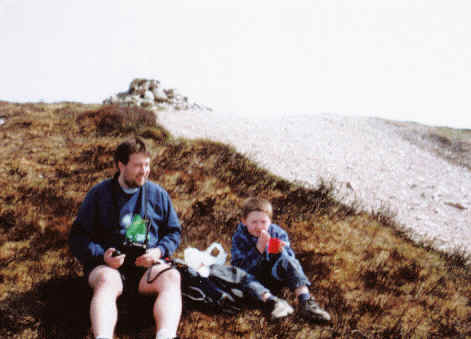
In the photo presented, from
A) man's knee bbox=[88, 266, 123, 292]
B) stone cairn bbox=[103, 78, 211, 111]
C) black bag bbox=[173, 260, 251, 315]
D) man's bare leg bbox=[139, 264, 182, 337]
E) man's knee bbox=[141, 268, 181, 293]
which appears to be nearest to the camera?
man's bare leg bbox=[139, 264, 182, 337]

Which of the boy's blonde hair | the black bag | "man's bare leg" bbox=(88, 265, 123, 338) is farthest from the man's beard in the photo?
the boy's blonde hair

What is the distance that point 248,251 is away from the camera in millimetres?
3137

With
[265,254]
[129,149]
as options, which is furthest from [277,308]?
[129,149]

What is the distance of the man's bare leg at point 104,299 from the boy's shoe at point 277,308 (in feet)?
4.43

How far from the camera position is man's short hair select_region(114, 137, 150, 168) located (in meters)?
2.40

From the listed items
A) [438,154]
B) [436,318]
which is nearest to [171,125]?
Answer: [436,318]

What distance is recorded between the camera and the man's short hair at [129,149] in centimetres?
240

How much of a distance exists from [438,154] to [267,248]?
39.4ft

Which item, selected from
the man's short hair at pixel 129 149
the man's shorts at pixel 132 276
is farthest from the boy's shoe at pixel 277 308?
the man's short hair at pixel 129 149

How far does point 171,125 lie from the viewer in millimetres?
9203

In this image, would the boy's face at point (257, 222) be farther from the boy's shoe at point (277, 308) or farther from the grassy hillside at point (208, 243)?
the grassy hillside at point (208, 243)

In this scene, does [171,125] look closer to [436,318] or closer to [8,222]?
[8,222]

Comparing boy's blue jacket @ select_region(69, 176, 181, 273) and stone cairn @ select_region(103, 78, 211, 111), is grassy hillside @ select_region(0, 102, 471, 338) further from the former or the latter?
stone cairn @ select_region(103, 78, 211, 111)

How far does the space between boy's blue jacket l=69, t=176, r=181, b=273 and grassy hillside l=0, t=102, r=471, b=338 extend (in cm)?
59
